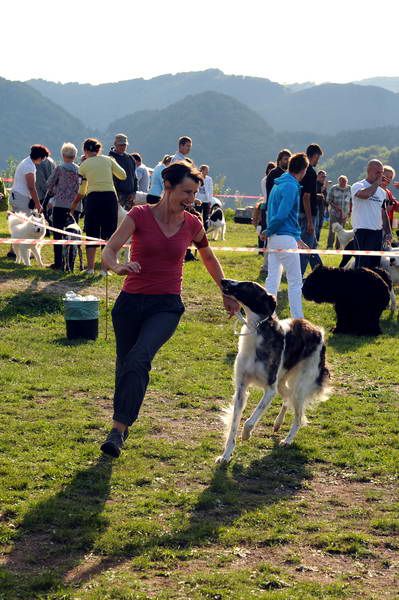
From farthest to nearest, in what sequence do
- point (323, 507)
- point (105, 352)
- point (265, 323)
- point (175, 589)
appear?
1. point (105, 352)
2. point (265, 323)
3. point (323, 507)
4. point (175, 589)

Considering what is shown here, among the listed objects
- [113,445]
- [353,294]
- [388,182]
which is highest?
[388,182]

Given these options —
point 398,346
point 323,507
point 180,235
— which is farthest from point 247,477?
point 398,346

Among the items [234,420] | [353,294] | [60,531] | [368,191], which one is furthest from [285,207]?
[60,531]

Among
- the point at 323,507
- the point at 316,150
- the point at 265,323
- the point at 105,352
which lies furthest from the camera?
the point at 316,150

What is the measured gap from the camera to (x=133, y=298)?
5688mm

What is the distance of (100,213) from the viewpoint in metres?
12.5

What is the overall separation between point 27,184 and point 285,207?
5.64 meters

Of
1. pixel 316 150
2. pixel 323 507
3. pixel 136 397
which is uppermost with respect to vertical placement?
pixel 316 150

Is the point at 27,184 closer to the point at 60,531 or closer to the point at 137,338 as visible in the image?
the point at 137,338

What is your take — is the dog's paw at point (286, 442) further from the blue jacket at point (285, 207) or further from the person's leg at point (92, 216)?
the person's leg at point (92, 216)

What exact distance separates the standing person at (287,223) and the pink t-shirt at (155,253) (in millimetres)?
3395

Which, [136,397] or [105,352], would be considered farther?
[105,352]

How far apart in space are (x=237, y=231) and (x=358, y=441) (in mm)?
18869

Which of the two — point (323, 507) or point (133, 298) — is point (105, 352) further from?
point (323, 507)
